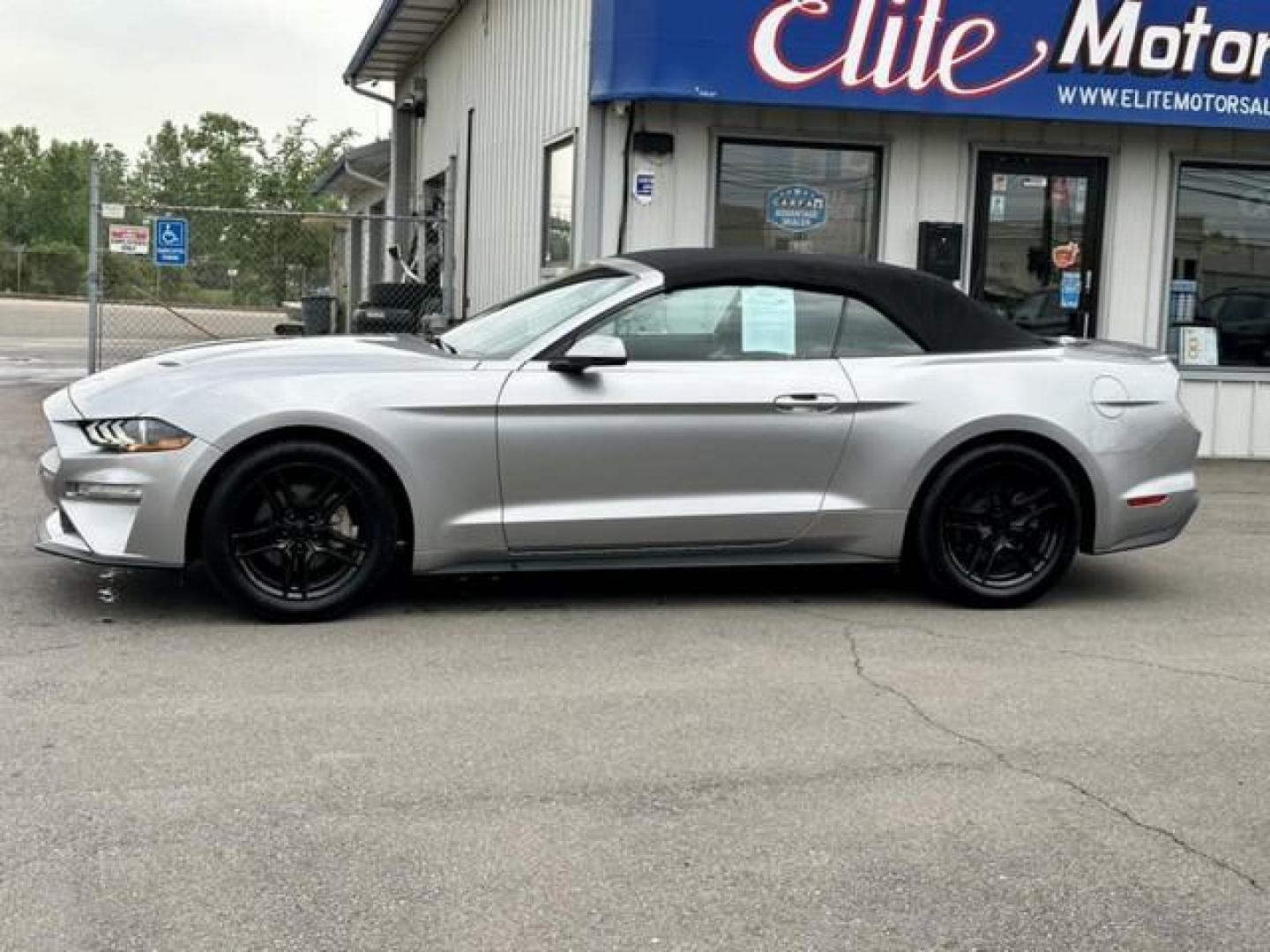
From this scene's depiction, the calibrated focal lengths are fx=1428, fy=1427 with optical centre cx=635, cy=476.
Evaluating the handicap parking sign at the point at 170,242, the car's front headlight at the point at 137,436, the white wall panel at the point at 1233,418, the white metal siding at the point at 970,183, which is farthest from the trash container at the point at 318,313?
the car's front headlight at the point at 137,436

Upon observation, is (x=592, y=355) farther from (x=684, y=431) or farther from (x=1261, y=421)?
(x=1261, y=421)

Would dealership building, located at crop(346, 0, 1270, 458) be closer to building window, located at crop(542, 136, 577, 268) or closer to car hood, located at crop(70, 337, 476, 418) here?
building window, located at crop(542, 136, 577, 268)

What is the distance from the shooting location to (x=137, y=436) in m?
5.59

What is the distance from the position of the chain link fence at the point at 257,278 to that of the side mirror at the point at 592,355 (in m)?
1.70

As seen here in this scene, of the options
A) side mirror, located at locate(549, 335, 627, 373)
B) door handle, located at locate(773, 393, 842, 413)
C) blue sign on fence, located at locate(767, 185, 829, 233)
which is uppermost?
blue sign on fence, located at locate(767, 185, 829, 233)

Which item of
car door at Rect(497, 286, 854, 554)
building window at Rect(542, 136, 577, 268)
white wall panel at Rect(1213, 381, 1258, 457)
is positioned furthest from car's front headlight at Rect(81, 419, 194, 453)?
white wall panel at Rect(1213, 381, 1258, 457)

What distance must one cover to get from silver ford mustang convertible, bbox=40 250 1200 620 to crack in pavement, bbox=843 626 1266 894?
1008mm

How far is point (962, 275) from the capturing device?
1128cm

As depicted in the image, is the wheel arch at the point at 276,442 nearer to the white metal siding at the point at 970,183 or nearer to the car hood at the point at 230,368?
the car hood at the point at 230,368

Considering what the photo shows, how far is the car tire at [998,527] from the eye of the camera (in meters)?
6.31

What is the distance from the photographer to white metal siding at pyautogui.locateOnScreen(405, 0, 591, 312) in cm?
1138

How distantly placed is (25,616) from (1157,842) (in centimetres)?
441

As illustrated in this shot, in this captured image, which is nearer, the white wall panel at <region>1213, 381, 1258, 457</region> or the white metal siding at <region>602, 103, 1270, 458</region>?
the white metal siding at <region>602, 103, 1270, 458</region>

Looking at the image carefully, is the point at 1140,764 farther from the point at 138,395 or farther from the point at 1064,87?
the point at 1064,87
